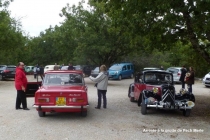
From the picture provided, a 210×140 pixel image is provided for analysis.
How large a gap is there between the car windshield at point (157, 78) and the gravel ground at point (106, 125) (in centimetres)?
133

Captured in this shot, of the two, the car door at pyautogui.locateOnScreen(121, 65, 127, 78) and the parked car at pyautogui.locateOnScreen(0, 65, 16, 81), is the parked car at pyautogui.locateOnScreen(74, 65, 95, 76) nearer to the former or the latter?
the car door at pyautogui.locateOnScreen(121, 65, 127, 78)

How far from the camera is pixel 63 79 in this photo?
9.94 m

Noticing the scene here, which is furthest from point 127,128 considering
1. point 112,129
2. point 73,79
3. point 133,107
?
point 133,107

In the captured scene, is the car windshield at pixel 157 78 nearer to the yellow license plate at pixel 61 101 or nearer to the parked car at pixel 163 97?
the parked car at pixel 163 97

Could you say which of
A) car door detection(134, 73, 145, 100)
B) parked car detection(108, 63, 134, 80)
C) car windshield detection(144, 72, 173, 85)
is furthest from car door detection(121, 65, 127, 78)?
car windshield detection(144, 72, 173, 85)

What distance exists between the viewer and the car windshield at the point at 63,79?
9.83 meters

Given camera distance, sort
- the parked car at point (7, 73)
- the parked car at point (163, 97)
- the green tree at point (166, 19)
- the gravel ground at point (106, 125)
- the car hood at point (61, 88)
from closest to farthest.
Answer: the gravel ground at point (106, 125) → the car hood at point (61, 88) → the green tree at point (166, 19) → the parked car at point (163, 97) → the parked car at point (7, 73)

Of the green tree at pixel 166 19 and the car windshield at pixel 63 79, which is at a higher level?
the green tree at pixel 166 19

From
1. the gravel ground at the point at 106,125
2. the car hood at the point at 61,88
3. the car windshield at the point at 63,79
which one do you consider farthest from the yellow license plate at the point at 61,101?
the car windshield at the point at 63,79

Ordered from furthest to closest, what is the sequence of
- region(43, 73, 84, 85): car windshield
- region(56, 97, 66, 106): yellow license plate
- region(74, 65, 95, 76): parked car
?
region(74, 65, 95, 76): parked car → region(43, 73, 84, 85): car windshield → region(56, 97, 66, 106): yellow license plate

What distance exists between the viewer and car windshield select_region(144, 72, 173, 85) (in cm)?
1184

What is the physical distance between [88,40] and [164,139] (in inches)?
667

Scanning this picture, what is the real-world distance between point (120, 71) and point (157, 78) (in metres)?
20.0

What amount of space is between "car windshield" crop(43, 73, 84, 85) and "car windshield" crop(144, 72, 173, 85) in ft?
10.4
